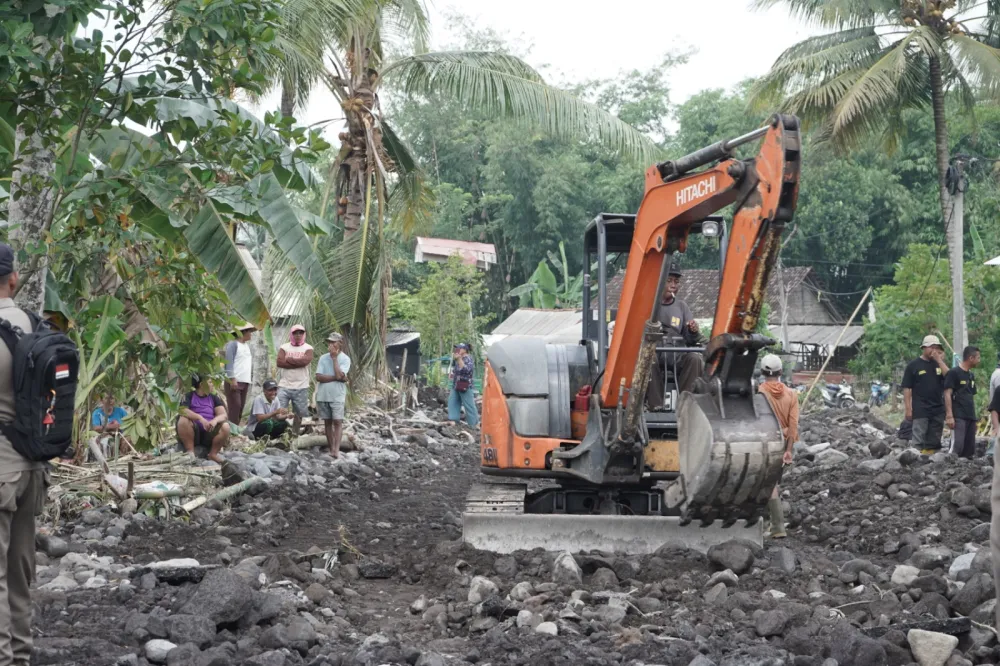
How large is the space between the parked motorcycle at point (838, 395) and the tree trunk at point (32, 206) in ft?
80.0

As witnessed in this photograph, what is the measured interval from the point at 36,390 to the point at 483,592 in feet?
11.1

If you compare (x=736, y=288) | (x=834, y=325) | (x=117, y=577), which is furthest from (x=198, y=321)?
(x=834, y=325)

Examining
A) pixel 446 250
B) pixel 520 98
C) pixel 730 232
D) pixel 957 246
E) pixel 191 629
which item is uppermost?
pixel 520 98

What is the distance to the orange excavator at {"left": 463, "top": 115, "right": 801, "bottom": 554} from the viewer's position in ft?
22.2

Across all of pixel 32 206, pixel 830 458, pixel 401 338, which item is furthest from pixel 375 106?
pixel 401 338

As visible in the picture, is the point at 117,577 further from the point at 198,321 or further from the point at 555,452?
the point at 555,452

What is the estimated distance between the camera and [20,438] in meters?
4.87

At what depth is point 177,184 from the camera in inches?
319

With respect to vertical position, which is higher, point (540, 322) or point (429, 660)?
point (540, 322)

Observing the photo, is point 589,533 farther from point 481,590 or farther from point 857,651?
point 857,651

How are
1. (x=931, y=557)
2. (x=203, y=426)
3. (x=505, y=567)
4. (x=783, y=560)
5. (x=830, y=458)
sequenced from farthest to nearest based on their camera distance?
1. (x=830, y=458)
2. (x=203, y=426)
3. (x=931, y=557)
4. (x=505, y=567)
5. (x=783, y=560)

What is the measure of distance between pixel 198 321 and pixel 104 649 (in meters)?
3.63

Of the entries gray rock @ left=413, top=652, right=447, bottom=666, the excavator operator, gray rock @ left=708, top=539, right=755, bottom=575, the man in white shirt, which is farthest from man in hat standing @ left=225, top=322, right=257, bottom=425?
gray rock @ left=413, top=652, right=447, bottom=666

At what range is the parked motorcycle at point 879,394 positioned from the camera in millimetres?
32250
